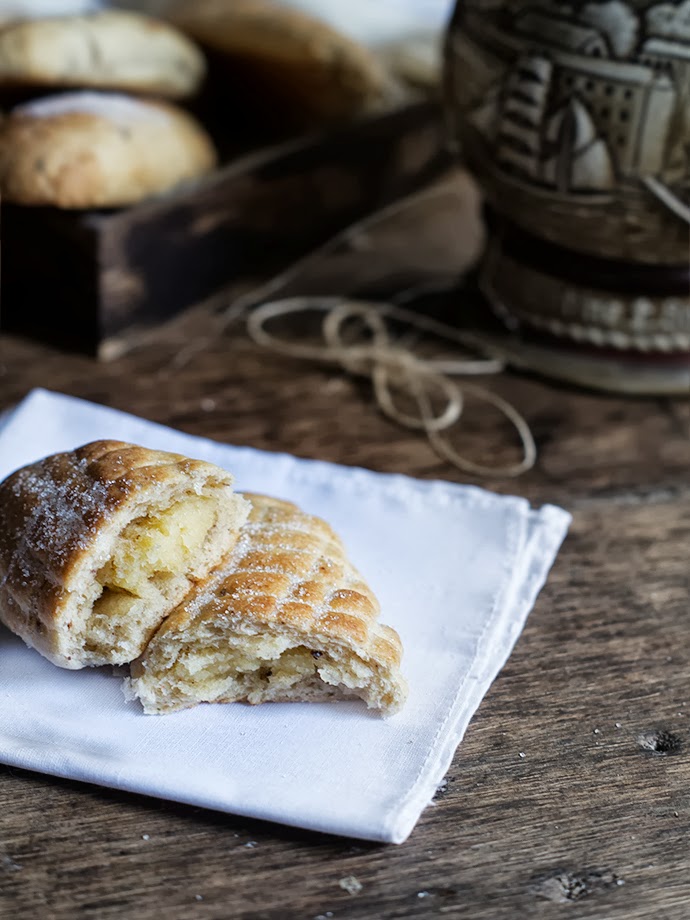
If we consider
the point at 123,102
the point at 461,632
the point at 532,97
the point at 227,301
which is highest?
the point at 532,97

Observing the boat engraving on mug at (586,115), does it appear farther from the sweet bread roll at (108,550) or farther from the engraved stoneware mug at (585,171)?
the sweet bread roll at (108,550)

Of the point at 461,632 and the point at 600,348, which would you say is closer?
the point at 461,632

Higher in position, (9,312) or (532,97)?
(532,97)

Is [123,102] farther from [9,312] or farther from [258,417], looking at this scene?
[258,417]

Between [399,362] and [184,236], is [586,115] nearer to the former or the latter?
[399,362]

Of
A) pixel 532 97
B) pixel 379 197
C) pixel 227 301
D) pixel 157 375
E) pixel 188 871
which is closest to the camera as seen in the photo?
pixel 188 871

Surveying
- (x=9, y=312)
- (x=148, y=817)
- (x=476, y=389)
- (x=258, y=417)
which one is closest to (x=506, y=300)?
(x=476, y=389)

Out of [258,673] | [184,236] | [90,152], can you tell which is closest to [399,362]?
[184,236]
